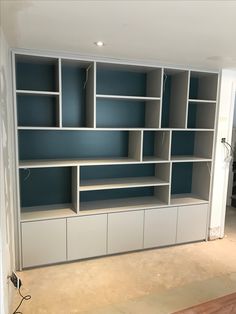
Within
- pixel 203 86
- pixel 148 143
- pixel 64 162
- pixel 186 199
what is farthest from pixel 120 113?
pixel 186 199

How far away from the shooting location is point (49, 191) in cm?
315

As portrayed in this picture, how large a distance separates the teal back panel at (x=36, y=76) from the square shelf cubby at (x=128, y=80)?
0.54m

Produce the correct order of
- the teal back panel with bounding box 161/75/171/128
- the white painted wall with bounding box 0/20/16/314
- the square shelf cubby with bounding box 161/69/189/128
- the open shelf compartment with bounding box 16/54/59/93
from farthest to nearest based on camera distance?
the teal back panel with bounding box 161/75/171/128
the square shelf cubby with bounding box 161/69/189/128
the open shelf compartment with bounding box 16/54/59/93
the white painted wall with bounding box 0/20/16/314

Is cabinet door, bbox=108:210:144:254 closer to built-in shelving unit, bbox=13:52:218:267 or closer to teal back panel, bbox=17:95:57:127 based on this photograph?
built-in shelving unit, bbox=13:52:218:267

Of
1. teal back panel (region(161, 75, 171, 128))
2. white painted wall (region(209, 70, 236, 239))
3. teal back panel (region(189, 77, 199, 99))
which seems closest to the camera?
white painted wall (region(209, 70, 236, 239))

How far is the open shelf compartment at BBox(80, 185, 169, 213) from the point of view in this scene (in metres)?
3.13

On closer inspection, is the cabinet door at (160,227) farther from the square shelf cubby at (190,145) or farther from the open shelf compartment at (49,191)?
the open shelf compartment at (49,191)

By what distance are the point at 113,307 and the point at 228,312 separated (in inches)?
39.0

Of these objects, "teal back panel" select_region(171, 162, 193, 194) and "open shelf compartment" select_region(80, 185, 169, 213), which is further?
"teal back panel" select_region(171, 162, 193, 194)

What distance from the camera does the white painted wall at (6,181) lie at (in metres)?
1.80

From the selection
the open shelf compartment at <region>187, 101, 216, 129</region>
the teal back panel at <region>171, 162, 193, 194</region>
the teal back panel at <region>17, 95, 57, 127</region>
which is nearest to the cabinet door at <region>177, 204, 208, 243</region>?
the teal back panel at <region>171, 162, 193, 194</region>

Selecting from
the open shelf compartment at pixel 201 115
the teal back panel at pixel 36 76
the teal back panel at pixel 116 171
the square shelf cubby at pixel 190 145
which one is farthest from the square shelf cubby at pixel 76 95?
the open shelf compartment at pixel 201 115

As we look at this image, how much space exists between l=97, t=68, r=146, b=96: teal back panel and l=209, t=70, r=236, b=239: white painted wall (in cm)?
104

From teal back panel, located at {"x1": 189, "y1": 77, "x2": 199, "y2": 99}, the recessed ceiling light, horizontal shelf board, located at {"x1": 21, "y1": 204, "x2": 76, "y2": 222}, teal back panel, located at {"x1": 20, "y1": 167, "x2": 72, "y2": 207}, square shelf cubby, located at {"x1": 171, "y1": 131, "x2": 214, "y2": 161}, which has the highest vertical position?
the recessed ceiling light
